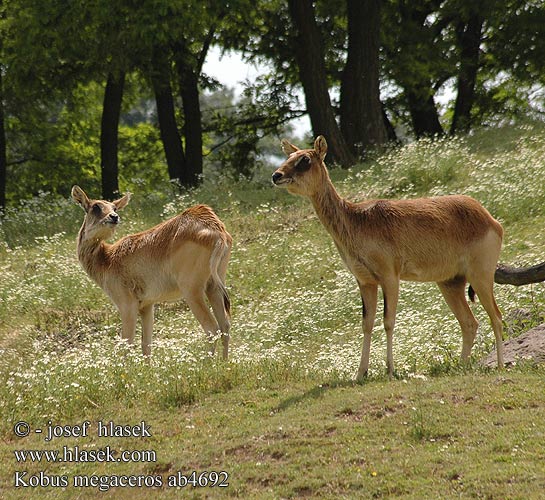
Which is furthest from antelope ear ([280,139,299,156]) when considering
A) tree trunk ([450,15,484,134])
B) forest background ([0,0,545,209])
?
tree trunk ([450,15,484,134])

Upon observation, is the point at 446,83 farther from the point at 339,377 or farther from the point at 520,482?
Answer: the point at 520,482

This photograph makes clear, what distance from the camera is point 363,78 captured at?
1022 inches

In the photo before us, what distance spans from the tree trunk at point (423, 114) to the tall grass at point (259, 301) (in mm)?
6190

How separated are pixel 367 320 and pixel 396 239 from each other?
93 centimetres

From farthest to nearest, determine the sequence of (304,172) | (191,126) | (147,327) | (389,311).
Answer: (191,126) < (147,327) < (304,172) < (389,311)

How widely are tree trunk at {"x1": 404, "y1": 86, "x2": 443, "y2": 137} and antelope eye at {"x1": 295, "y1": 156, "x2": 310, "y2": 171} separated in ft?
62.8

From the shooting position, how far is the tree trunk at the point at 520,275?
1146 centimetres

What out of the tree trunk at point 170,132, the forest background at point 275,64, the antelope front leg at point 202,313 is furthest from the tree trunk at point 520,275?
the tree trunk at point 170,132

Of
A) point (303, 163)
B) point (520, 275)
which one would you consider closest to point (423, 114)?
point (520, 275)

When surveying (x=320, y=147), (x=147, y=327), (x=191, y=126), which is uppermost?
(x=191, y=126)

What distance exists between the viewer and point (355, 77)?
85.4ft

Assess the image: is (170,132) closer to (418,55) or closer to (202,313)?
(418,55)

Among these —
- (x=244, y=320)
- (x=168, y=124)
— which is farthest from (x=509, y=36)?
(x=244, y=320)

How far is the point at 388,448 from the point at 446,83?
82.4 feet
